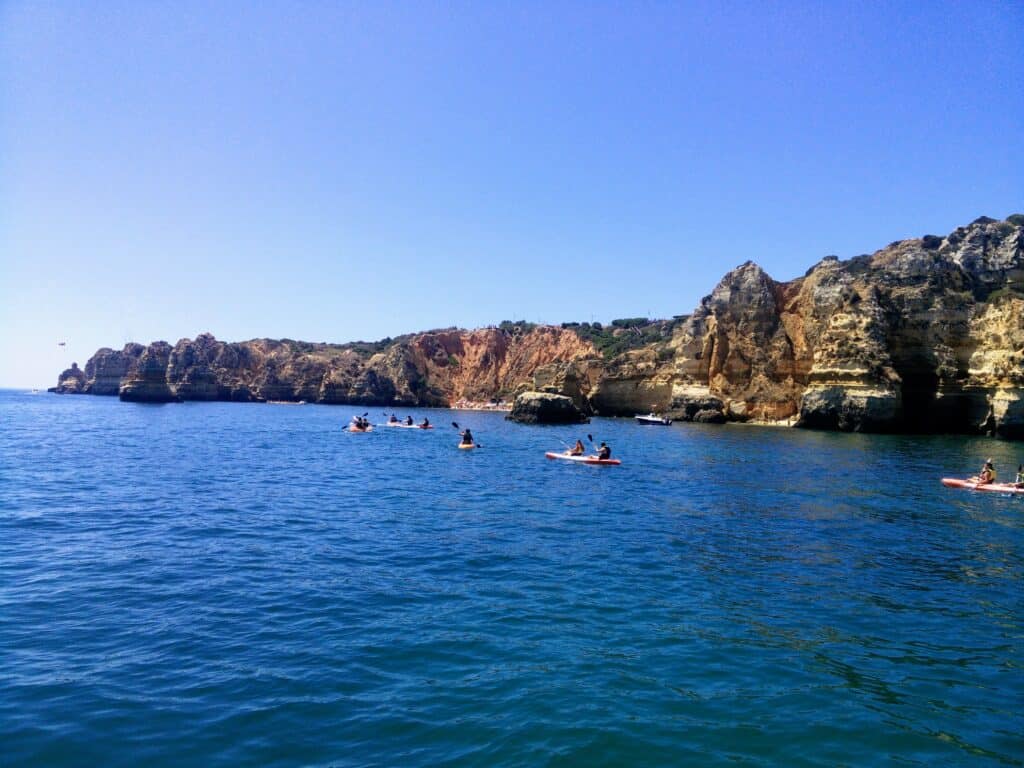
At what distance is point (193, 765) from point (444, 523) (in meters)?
12.0

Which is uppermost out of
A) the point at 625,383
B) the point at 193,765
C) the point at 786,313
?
the point at 786,313

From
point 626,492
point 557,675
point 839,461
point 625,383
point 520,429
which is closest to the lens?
point 557,675

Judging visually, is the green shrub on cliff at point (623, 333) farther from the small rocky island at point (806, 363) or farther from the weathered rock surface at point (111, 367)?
the weathered rock surface at point (111, 367)

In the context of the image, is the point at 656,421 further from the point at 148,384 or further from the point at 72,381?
the point at 72,381

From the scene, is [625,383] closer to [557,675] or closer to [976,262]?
[976,262]

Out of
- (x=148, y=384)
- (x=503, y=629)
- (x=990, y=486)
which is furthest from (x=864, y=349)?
(x=148, y=384)

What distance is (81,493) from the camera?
22.3m

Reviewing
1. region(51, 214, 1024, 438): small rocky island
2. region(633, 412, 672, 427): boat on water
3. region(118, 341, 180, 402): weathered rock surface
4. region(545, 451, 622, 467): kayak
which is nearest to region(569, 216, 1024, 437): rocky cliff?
region(51, 214, 1024, 438): small rocky island

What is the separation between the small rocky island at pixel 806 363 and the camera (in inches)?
2162

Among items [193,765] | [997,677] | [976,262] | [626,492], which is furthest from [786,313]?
[193,765]

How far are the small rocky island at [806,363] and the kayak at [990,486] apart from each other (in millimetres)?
27269

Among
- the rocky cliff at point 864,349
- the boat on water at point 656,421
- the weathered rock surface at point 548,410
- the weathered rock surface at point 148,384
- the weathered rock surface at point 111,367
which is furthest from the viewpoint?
the weathered rock surface at point 111,367

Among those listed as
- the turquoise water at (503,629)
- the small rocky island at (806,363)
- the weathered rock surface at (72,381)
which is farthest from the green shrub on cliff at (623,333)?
→ the weathered rock surface at (72,381)

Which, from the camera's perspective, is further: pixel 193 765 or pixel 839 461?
pixel 839 461
